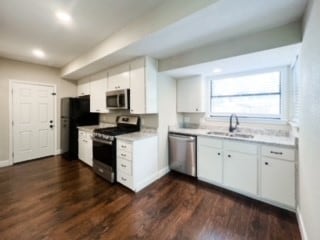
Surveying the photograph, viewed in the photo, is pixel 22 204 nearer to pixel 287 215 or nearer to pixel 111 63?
pixel 111 63

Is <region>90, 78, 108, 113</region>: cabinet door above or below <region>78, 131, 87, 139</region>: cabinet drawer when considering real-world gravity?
above

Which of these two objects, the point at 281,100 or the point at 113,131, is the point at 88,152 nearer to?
the point at 113,131

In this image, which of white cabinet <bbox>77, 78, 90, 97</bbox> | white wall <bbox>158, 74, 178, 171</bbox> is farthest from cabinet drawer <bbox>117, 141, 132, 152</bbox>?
white cabinet <bbox>77, 78, 90, 97</bbox>

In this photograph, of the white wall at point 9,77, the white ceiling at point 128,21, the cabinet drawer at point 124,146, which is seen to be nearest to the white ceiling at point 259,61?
the white ceiling at point 128,21

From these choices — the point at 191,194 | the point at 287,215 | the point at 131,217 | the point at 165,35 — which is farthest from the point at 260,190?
the point at 165,35

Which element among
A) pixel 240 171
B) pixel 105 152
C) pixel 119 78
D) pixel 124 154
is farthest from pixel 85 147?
pixel 240 171

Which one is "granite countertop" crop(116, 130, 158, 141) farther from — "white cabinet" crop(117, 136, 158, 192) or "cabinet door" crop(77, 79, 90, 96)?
"cabinet door" crop(77, 79, 90, 96)

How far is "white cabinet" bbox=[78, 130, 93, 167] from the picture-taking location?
3.81 meters

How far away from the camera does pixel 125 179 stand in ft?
9.18

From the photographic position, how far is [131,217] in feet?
6.81

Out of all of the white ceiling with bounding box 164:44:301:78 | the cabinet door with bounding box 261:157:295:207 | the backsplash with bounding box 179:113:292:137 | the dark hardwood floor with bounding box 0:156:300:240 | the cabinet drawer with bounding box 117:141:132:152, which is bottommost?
the dark hardwood floor with bounding box 0:156:300:240

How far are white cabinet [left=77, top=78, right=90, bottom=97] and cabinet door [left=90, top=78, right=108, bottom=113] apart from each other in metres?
0.26

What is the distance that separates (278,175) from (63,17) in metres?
3.66

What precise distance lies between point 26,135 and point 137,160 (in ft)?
11.6
